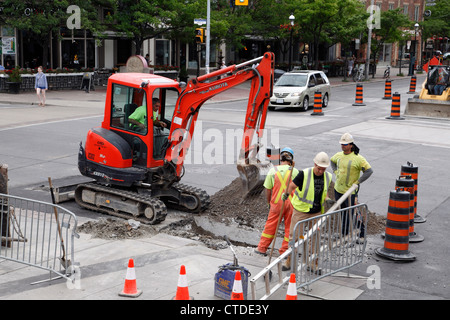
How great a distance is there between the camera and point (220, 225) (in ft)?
35.1

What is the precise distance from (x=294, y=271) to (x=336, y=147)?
11.5m

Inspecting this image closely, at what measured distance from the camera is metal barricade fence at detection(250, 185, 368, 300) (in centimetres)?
710

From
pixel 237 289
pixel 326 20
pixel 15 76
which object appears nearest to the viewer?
pixel 237 289

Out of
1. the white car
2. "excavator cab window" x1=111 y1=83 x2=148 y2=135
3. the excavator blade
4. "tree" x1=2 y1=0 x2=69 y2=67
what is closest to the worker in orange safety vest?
the excavator blade

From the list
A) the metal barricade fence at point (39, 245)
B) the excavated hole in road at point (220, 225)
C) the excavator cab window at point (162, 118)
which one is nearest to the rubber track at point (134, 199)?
the excavated hole in road at point (220, 225)

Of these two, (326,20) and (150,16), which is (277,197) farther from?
(326,20)

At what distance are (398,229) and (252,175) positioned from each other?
10.1ft

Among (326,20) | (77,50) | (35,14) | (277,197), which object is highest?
(326,20)

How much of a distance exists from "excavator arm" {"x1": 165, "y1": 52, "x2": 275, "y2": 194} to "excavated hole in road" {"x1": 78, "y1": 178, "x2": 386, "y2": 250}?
0.44 meters

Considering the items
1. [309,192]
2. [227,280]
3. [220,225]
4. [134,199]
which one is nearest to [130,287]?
[227,280]

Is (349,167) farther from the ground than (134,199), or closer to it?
farther from the ground

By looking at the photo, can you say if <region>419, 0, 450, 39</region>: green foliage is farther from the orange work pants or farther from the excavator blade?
the orange work pants

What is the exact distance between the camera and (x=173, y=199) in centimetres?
1153
